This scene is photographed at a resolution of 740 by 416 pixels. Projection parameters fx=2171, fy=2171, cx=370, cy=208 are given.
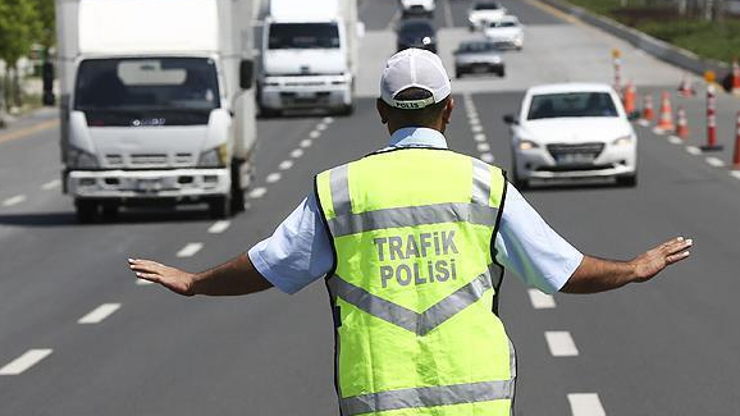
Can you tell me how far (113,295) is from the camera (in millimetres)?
17766

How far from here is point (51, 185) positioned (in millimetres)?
32094

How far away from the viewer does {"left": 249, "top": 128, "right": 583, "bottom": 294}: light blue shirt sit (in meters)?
5.11

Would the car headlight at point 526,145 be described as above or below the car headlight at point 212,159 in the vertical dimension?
below

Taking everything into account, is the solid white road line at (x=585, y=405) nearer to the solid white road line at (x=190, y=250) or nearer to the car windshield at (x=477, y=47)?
the solid white road line at (x=190, y=250)

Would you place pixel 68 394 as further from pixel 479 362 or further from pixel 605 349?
pixel 479 362

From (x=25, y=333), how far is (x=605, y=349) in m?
4.26

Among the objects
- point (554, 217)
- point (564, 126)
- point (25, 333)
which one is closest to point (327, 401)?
point (25, 333)

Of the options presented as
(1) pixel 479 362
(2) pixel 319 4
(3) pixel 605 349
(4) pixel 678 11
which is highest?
(1) pixel 479 362

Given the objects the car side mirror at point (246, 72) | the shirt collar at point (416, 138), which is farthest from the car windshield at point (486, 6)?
the shirt collar at point (416, 138)

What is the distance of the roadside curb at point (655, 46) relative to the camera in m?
62.9

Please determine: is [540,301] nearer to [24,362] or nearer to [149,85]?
[24,362]

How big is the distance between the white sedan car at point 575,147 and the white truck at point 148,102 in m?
4.24

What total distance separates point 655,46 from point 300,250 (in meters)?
70.5

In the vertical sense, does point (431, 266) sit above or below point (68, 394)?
above
